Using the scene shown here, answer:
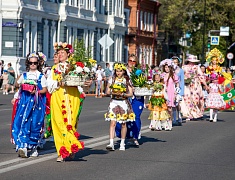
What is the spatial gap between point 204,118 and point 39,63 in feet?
42.7

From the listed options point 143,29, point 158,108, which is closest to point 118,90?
point 158,108

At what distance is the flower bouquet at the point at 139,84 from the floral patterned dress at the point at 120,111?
1.05m

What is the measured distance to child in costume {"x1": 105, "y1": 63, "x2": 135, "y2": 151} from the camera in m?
14.5

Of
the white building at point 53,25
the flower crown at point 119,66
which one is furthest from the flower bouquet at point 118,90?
the white building at point 53,25

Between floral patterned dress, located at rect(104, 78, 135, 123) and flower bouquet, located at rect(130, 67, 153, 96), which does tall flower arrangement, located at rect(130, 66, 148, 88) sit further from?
floral patterned dress, located at rect(104, 78, 135, 123)

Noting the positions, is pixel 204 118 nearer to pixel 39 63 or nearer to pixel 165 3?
pixel 39 63

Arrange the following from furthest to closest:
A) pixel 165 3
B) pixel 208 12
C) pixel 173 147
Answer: pixel 165 3 → pixel 208 12 → pixel 173 147

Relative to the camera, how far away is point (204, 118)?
83.9 ft

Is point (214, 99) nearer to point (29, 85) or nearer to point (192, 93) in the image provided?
point (192, 93)

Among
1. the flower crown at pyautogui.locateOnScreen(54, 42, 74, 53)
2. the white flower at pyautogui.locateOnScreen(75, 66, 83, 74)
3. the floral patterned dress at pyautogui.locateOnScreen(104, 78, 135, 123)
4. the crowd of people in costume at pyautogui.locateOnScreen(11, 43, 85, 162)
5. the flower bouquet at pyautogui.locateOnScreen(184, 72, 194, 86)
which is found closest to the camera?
the crowd of people in costume at pyautogui.locateOnScreen(11, 43, 85, 162)

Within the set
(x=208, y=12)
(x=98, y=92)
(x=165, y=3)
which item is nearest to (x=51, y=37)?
(x=98, y=92)

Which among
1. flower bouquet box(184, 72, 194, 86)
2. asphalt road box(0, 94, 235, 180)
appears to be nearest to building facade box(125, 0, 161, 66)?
flower bouquet box(184, 72, 194, 86)

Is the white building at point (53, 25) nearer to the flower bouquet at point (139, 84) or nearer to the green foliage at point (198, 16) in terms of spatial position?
→ the green foliage at point (198, 16)

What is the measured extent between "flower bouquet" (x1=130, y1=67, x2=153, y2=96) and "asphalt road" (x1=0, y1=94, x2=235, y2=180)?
98 centimetres
